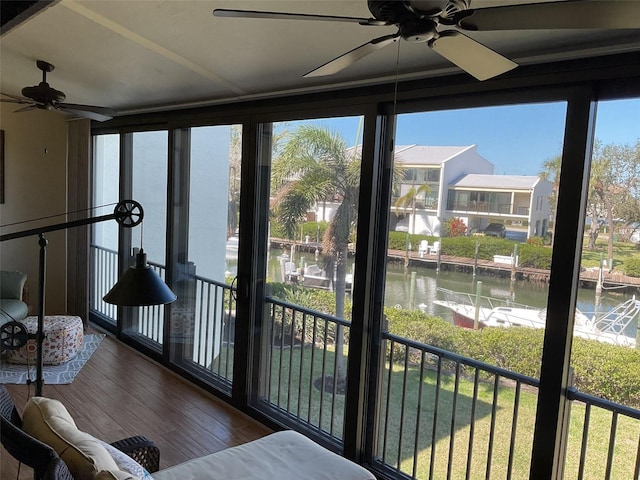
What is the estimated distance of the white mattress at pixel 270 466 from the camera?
2.03m

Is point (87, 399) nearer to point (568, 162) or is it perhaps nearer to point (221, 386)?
point (221, 386)

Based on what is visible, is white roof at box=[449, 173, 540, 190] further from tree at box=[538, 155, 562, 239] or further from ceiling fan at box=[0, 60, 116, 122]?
ceiling fan at box=[0, 60, 116, 122]

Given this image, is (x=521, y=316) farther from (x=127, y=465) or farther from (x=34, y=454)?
(x=34, y=454)

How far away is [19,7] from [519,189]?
1955 mm

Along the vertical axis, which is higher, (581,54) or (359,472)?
(581,54)

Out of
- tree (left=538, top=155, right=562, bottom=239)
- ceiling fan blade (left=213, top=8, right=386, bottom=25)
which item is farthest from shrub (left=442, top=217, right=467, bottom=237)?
ceiling fan blade (left=213, top=8, right=386, bottom=25)

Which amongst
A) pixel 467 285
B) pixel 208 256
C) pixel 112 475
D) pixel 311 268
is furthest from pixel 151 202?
pixel 112 475

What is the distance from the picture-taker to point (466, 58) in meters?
1.50

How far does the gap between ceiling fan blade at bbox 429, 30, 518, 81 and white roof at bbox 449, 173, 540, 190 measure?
0.77m

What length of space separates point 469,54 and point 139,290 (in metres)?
1.41

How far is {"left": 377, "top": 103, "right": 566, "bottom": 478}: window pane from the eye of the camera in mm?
2217

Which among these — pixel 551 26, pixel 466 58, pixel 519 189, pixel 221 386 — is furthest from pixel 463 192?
pixel 221 386

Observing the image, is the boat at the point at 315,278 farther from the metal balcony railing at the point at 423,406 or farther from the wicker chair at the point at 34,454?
the wicker chair at the point at 34,454

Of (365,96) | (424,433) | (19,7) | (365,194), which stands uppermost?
(365,96)
